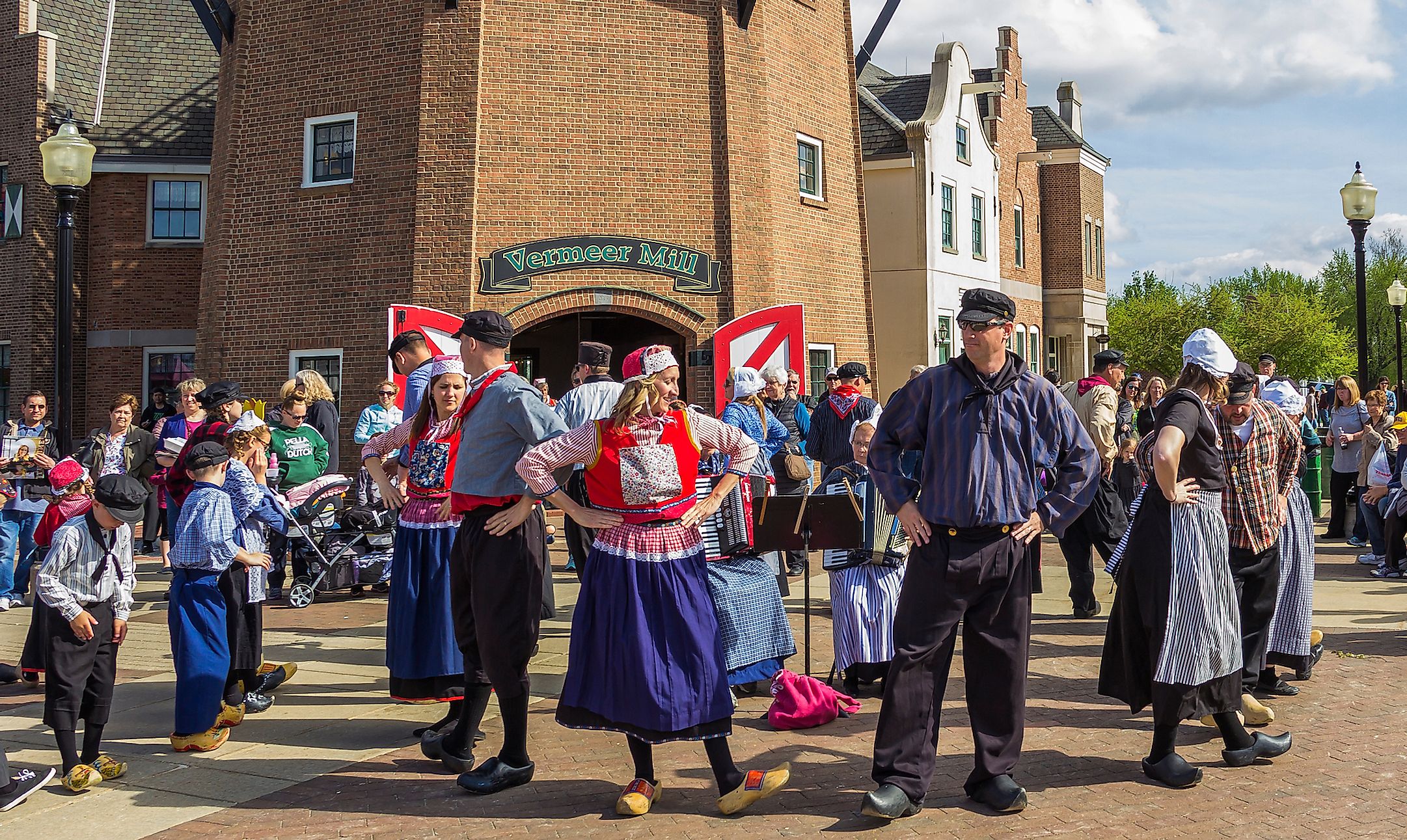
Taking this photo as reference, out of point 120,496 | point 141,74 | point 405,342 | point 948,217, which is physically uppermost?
point 141,74

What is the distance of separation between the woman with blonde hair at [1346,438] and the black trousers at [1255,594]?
8.24m

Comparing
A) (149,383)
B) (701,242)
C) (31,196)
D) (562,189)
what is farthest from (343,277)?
(31,196)

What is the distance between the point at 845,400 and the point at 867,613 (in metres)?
2.27

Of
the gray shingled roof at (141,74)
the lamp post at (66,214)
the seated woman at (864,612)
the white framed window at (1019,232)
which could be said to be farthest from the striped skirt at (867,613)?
the white framed window at (1019,232)

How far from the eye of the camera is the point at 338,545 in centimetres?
1074

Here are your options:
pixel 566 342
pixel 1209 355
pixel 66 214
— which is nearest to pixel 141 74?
pixel 566 342

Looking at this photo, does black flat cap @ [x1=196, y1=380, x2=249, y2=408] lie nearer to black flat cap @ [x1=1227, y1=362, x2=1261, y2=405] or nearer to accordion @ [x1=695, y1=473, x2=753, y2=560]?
accordion @ [x1=695, y1=473, x2=753, y2=560]

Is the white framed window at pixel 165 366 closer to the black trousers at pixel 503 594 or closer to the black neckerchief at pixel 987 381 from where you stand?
the black trousers at pixel 503 594

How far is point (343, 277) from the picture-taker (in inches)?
639

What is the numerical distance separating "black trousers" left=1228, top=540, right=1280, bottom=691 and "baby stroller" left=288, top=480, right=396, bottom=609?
23.5 ft

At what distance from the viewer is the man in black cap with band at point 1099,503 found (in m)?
9.27

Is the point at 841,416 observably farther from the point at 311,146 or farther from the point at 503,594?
the point at 311,146

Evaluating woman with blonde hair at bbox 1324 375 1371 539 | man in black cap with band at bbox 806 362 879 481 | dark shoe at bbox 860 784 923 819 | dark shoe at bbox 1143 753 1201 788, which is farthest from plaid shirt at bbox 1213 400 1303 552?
woman with blonde hair at bbox 1324 375 1371 539

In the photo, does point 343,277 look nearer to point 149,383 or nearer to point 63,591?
point 149,383
